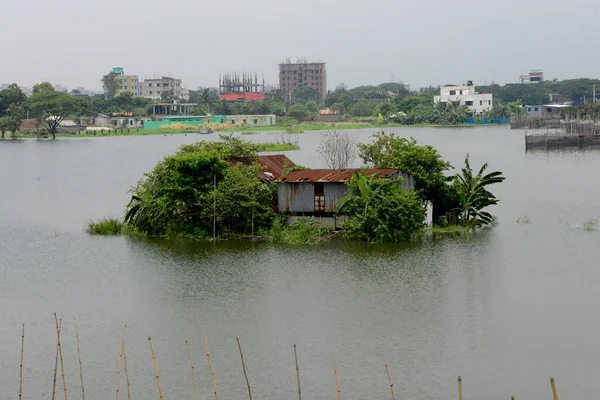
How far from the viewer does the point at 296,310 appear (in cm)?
1903

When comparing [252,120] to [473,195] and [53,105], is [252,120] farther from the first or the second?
[473,195]

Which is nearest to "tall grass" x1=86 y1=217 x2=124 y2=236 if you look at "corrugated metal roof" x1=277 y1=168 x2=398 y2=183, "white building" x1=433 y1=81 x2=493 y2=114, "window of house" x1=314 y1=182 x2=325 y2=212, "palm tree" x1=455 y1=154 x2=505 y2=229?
"corrugated metal roof" x1=277 y1=168 x2=398 y2=183

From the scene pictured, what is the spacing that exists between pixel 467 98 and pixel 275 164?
98.4m

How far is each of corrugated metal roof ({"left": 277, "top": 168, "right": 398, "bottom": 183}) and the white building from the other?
325 feet

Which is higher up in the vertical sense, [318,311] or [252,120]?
[252,120]

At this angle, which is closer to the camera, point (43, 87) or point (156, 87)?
point (43, 87)

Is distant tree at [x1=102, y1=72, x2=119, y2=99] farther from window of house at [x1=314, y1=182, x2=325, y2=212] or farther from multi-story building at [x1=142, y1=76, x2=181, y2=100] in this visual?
window of house at [x1=314, y1=182, x2=325, y2=212]

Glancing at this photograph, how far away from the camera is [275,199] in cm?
2664

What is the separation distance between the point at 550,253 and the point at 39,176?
40.3 meters

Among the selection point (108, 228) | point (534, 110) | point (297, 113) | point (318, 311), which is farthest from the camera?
point (297, 113)

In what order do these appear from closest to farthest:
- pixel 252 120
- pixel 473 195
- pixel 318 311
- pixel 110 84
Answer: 1. pixel 318 311
2. pixel 473 195
3. pixel 252 120
4. pixel 110 84

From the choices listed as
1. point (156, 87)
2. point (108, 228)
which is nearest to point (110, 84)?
point (156, 87)

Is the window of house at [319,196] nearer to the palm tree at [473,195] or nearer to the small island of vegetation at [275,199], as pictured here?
the small island of vegetation at [275,199]

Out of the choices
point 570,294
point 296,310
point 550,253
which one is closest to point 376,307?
point 296,310
